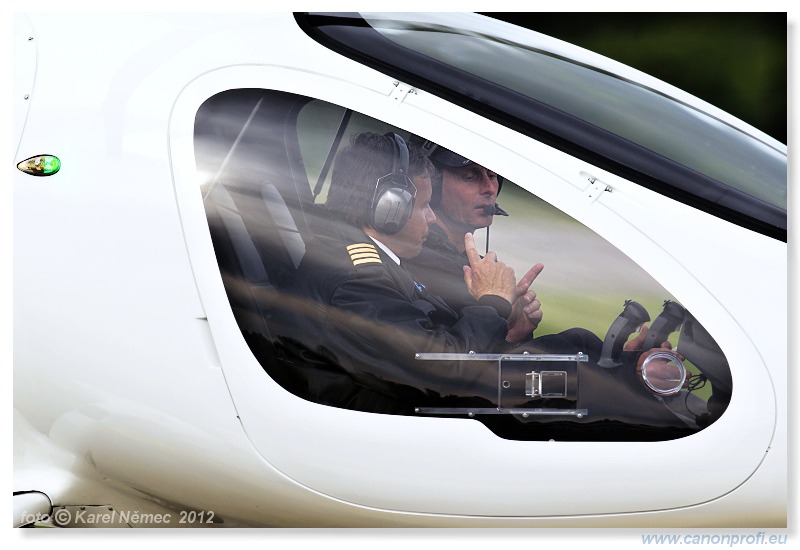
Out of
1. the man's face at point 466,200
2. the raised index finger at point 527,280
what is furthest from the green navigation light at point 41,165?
the raised index finger at point 527,280

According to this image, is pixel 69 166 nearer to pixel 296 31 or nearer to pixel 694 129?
pixel 296 31

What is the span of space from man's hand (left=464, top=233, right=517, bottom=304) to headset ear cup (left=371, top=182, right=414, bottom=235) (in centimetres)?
20

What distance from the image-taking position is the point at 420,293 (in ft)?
8.98

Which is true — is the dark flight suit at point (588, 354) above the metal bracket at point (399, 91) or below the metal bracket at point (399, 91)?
below

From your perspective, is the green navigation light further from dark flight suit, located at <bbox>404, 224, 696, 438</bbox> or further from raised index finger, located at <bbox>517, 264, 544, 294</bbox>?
raised index finger, located at <bbox>517, 264, 544, 294</bbox>

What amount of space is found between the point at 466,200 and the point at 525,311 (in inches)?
14.9

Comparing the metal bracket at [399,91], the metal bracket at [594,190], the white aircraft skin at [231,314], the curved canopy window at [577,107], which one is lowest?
the white aircraft skin at [231,314]

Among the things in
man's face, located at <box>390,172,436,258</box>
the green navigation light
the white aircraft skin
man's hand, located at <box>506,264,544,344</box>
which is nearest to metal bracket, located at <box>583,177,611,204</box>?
the white aircraft skin

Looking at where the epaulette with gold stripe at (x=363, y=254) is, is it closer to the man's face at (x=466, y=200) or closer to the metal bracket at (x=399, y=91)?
the man's face at (x=466, y=200)

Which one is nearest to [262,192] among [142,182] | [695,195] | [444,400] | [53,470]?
[142,182]

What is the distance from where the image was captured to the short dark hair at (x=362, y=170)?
2.72m

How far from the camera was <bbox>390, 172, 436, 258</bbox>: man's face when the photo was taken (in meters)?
2.72

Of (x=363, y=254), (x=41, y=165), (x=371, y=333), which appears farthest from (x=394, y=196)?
(x=41, y=165)

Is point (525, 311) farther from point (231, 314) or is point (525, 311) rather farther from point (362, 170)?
point (231, 314)
